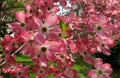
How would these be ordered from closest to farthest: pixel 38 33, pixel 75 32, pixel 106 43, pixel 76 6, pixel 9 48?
pixel 38 33 < pixel 9 48 < pixel 106 43 < pixel 75 32 < pixel 76 6

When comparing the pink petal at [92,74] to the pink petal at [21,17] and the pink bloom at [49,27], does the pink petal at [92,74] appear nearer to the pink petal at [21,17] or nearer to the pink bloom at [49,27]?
the pink bloom at [49,27]

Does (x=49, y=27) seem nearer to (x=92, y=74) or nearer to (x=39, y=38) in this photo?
(x=39, y=38)

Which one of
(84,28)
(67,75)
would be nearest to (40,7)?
(84,28)

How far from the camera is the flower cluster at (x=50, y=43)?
155 cm

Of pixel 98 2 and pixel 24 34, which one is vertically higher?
pixel 24 34

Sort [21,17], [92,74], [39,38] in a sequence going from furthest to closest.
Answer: [92,74] < [21,17] < [39,38]

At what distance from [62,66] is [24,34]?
30 centimetres

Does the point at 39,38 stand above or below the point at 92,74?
above

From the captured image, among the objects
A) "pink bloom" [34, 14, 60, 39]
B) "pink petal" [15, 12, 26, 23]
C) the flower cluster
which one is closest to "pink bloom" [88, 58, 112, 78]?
the flower cluster

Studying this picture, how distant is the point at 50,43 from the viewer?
1548 mm

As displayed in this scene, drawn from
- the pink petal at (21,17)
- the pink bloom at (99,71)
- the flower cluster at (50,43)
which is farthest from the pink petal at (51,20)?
the pink bloom at (99,71)

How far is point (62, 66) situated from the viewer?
1692 mm

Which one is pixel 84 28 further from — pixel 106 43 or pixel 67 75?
pixel 67 75

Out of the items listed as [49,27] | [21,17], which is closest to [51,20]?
[49,27]
